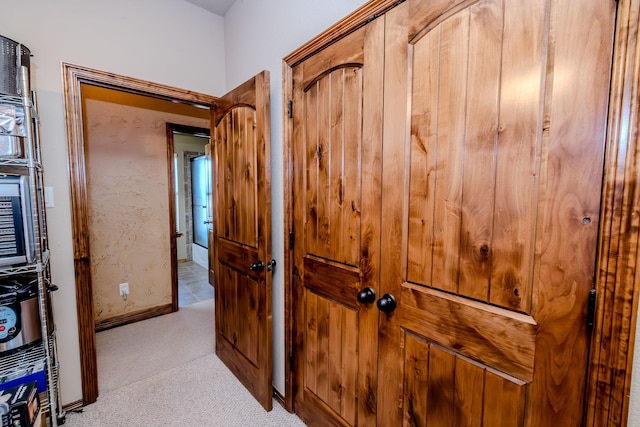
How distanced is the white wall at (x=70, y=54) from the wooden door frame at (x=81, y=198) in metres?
0.04

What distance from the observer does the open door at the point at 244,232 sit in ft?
5.54

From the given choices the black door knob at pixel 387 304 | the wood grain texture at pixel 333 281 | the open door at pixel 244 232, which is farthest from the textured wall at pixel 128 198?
the black door knob at pixel 387 304

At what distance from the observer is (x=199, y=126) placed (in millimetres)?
3352

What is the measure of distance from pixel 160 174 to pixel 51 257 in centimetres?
158

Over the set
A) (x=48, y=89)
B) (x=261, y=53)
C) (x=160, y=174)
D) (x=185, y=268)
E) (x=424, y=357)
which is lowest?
(x=185, y=268)

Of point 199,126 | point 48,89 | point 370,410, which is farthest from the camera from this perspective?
point 199,126

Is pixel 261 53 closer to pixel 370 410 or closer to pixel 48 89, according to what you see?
pixel 48 89

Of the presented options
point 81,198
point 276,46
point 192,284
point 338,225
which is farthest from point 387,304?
point 192,284

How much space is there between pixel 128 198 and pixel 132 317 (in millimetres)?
1268

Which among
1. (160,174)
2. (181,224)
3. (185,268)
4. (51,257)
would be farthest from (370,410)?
(181,224)

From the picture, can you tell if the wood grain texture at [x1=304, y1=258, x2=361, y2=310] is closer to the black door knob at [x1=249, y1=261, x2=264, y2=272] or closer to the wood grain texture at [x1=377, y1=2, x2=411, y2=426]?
the wood grain texture at [x1=377, y1=2, x2=411, y2=426]

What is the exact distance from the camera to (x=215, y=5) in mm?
2148

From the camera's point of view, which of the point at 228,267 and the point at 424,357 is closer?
the point at 424,357

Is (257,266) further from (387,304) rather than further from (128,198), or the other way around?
(128,198)
